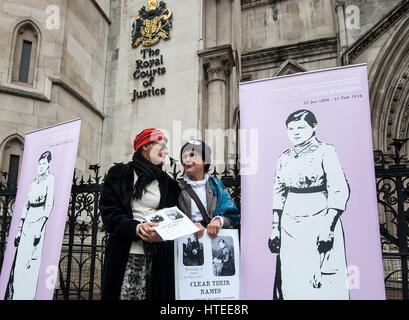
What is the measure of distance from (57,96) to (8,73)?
1.34 meters

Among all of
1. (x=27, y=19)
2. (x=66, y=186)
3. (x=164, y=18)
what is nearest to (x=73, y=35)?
(x=27, y=19)

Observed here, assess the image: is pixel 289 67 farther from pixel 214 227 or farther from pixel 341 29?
pixel 214 227

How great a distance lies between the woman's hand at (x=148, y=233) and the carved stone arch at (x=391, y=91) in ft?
30.6

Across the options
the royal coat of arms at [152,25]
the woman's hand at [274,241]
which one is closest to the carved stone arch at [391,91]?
the royal coat of arms at [152,25]

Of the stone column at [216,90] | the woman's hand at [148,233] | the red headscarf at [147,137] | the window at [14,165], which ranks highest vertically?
the stone column at [216,90]

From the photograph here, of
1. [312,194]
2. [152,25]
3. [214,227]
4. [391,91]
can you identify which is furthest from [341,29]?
[214,227]

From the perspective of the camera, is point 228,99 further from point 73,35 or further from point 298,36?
point 298,36

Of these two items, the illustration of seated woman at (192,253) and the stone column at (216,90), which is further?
the stone column at (216,90)

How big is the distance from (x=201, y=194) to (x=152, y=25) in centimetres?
869

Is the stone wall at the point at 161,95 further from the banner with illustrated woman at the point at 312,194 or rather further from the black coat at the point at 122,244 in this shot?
the black coat at the point at 122,244

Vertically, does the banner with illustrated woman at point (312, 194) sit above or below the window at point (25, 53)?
below

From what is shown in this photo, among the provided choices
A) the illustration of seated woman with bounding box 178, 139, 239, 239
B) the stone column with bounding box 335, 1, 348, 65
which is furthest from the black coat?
the stone column with bounding box 335, 1, 348, 65

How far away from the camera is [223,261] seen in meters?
2.87

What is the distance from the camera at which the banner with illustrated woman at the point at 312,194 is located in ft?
8.96
